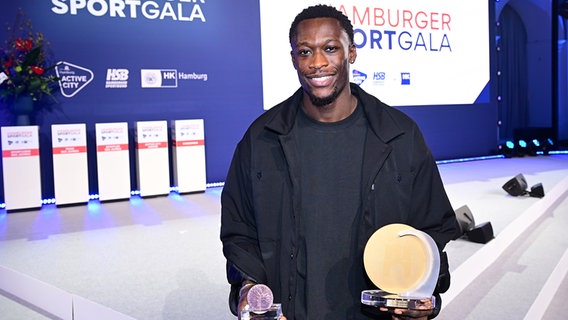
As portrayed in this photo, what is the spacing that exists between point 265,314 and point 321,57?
2.21 ft

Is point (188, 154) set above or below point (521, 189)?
above

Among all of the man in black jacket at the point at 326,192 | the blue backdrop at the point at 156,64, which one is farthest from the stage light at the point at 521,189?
the man in black jacket at the point at 326,192

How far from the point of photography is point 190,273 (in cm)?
334

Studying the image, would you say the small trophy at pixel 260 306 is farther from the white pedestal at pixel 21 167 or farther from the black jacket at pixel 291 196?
the white pedestal at pixel 21 167

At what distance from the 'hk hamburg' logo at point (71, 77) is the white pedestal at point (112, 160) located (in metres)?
0.52

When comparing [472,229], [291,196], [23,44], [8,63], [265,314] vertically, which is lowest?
[472,229]

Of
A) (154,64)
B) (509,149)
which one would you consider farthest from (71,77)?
(509,149)

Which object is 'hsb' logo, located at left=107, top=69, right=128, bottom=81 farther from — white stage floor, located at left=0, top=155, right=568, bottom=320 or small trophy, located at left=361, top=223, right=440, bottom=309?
small trophy, located at left=361, top=223, right=440, bottom=309

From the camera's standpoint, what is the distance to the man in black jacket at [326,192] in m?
1.45

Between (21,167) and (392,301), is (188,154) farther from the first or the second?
(392,301)

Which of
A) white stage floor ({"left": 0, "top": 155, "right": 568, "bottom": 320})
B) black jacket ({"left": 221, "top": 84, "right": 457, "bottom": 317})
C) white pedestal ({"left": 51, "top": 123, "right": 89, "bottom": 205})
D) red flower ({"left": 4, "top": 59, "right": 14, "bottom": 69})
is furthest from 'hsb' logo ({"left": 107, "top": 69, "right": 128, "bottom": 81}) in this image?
black jacket ({"left": 221, "top": 84, "right": 457, "bottom": 317})

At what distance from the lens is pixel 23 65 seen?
227 inches

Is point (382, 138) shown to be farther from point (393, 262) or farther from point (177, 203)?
point (177, 203)

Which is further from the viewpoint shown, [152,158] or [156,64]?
[156,64]
